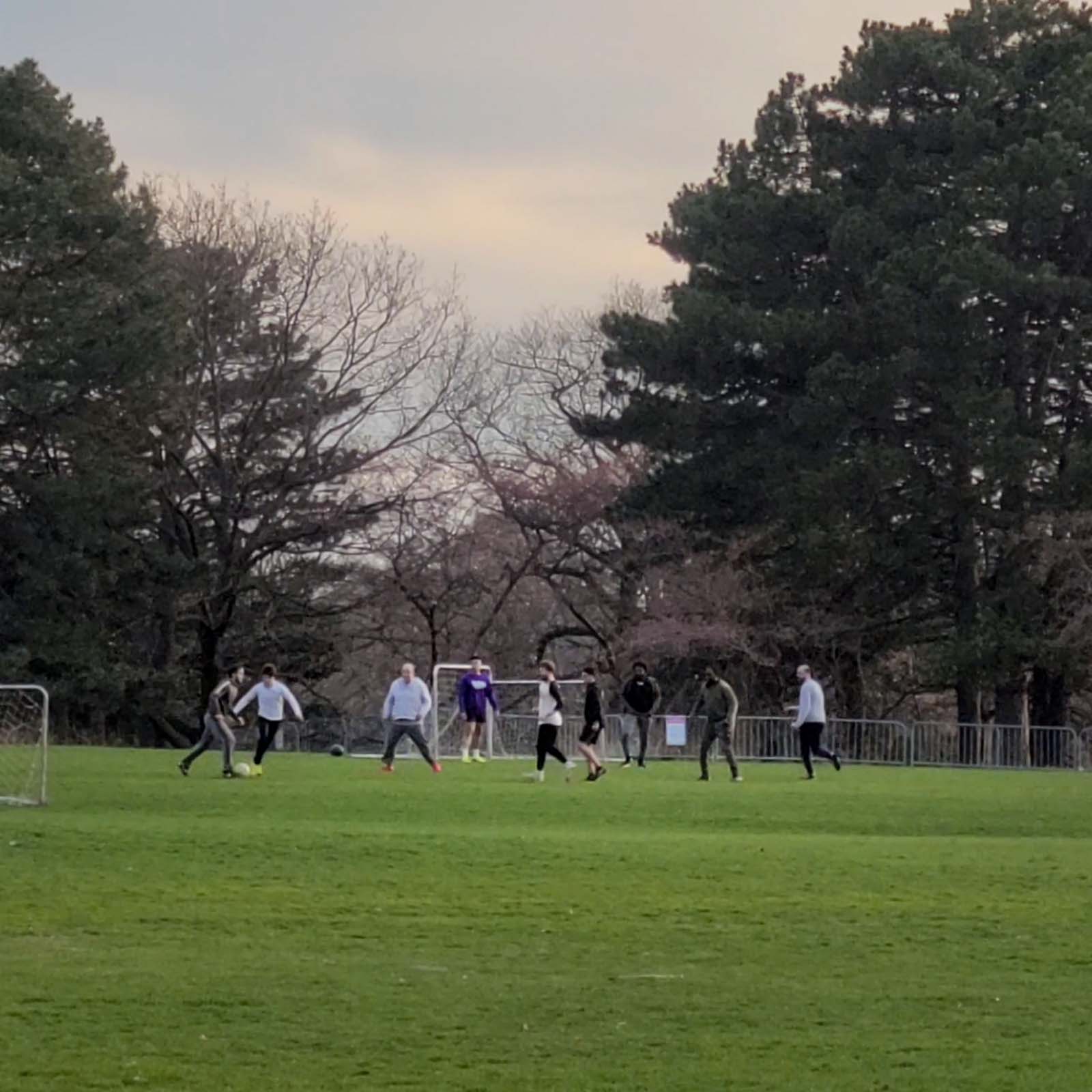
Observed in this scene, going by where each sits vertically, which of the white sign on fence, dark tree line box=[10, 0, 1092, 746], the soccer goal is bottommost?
the soccer goal

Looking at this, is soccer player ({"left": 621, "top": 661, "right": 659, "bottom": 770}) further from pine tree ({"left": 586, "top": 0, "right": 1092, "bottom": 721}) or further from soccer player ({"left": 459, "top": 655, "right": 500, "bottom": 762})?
pine tree ({"left": 586, "top": 0, "right": 1092, "bottom": 721})

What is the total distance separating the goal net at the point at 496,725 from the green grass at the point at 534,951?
61.6 feet

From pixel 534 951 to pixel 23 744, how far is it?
1843 cm

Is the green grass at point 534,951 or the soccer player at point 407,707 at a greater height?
the soccer player at point 407,707

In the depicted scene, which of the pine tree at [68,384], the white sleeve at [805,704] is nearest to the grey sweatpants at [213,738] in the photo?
the white sleeve at [805,704]

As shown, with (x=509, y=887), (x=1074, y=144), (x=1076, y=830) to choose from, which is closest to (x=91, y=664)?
(x=1074, y=144)

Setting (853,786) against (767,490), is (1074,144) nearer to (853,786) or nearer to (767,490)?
(767,490)

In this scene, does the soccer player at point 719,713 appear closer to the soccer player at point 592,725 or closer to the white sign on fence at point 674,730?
the soccer player at point 592,725

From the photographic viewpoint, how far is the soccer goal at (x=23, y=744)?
24.4 meters

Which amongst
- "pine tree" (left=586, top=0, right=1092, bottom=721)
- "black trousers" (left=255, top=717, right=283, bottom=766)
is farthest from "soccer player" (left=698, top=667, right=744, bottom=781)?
"pine tree" (left=586, top=0, right=1092, bottom=721)

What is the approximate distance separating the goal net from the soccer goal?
1102 centimetres

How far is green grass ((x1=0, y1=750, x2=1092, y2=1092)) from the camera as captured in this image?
9.13m

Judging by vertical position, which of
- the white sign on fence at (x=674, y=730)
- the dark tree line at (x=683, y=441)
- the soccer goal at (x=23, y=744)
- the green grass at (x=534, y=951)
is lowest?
the green grass at (x=534, y=951)

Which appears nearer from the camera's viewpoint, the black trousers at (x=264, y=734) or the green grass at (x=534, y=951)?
the green grass at (x=534, y=951)
